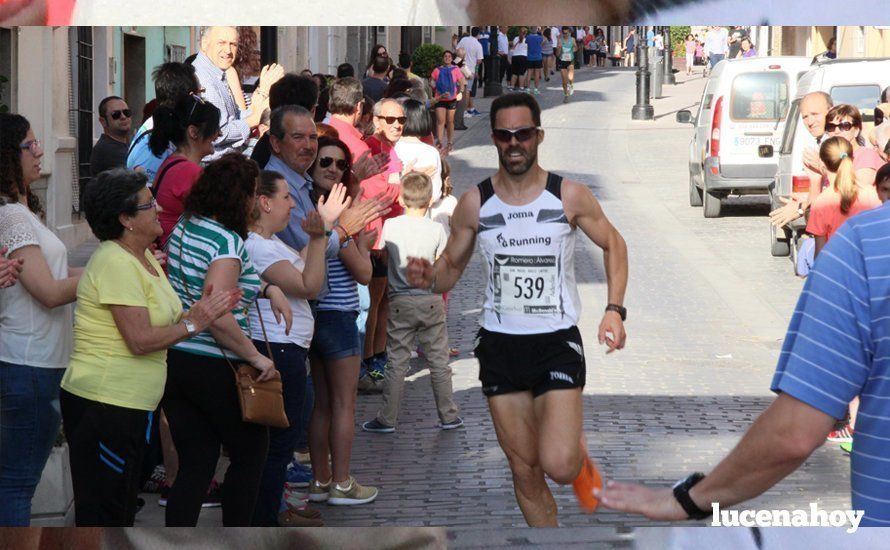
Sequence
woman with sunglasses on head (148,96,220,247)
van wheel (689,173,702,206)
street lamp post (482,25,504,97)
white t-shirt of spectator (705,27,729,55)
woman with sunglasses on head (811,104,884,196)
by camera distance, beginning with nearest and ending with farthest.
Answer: woman with sunglasses on head (148,96,220,247) < woman with sunglasses on head (811,104,884,196) < van wheel (689,173,702,206) < street lamp post (482,25,504,97) < white t-shirt of spectator (705,27,729,55)

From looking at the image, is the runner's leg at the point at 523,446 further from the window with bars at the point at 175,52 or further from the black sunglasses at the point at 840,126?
the window with bars at the point at 175,52

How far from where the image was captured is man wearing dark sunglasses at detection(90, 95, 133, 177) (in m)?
6.51

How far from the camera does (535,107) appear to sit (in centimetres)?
511

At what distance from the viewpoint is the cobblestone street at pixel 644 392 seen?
6.11 metres

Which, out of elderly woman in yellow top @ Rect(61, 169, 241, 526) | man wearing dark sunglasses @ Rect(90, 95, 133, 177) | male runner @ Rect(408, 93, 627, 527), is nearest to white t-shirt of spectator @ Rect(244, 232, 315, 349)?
male runner @ Rect(408, 93, 627, 527)

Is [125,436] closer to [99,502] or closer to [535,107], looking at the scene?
[99,502]

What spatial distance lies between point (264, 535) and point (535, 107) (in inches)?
70.3

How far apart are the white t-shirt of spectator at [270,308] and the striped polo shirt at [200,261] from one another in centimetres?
32

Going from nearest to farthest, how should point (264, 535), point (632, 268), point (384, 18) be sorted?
point (384, 18) < point (264, 535) < point (632, 268)

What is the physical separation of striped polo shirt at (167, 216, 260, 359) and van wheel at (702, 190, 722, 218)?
8728mm

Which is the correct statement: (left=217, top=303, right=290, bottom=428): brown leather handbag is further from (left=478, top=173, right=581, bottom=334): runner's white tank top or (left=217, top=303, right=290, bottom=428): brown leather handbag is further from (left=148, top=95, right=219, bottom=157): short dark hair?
(left=148, top=95, right=219, bottom=157): short dark hair

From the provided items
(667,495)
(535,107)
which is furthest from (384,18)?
(667,495)

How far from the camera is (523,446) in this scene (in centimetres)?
521

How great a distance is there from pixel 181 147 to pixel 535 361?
5.48ft
